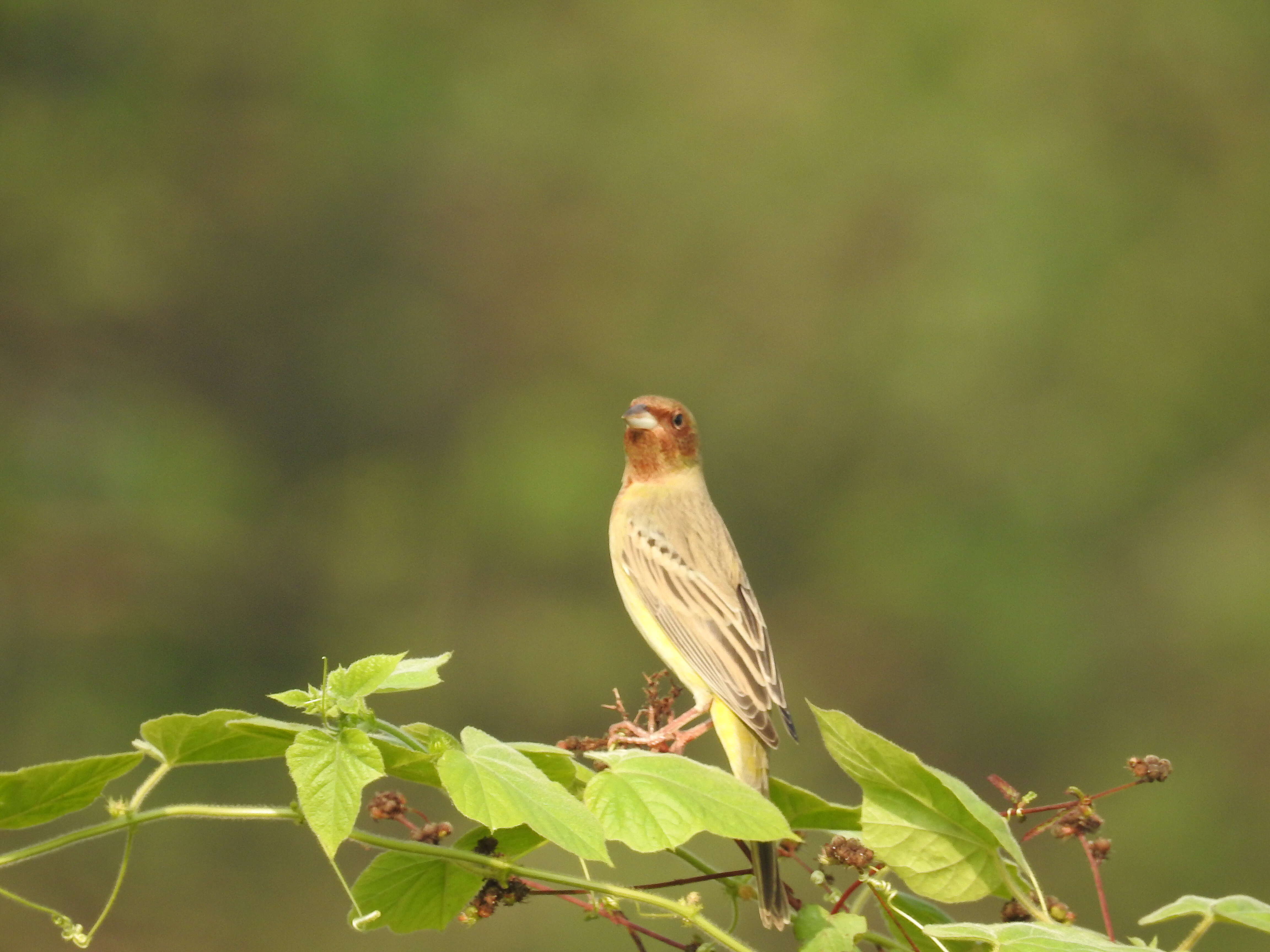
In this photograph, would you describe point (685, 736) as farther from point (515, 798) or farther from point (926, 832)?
point (515, 798)

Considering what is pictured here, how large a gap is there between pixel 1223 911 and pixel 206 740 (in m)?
0.78

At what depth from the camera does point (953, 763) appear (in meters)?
13.3

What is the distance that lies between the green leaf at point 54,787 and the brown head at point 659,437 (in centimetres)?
199

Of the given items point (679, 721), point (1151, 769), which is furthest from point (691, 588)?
point (1151, 769)

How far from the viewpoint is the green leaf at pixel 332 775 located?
96 cm

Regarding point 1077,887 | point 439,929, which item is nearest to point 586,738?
point 439,929

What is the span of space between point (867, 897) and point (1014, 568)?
539 inches

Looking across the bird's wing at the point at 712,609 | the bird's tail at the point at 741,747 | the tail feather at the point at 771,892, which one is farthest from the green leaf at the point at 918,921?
the bird's wing at the point at 712,609

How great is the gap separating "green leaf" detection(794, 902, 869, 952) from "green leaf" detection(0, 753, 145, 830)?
0.53 metres

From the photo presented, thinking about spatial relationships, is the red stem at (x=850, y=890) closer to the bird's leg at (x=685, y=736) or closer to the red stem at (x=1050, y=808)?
the red stem at (x=1050, y=808)

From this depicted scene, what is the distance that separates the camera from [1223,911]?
1053mm

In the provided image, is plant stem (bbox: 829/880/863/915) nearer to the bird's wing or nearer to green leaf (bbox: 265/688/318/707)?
green leaf (bbox: 265/688/318/707)

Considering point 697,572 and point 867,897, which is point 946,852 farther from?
point 697,572

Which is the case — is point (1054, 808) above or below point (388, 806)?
below
